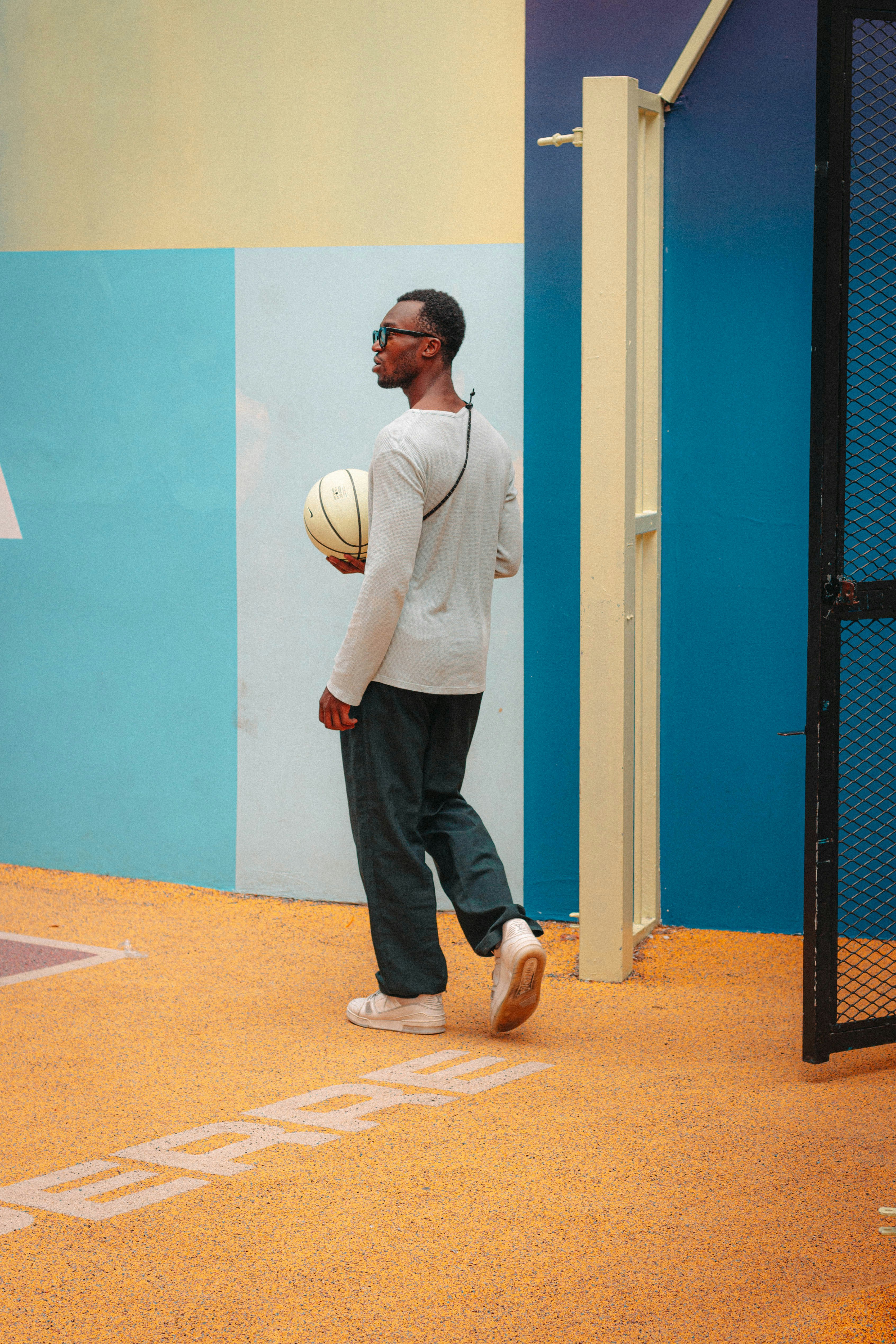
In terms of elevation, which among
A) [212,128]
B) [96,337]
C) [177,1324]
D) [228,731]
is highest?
[212,128]

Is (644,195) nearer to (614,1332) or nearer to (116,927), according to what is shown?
(116,927)

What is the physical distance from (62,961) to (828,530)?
2.93 metres

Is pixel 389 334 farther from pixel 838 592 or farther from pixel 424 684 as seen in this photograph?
pixel 838 592

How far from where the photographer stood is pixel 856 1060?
4203 millimetres

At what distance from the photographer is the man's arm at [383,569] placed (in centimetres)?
419

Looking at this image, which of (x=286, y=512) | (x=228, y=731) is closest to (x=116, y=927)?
(x=228, y=731)

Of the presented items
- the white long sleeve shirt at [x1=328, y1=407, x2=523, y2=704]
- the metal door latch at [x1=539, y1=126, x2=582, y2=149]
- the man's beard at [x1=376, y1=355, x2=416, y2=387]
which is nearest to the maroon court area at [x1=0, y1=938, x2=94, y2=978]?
the white long sleeve shirt at [x1=328, y1=407, x2=523, y2=704]

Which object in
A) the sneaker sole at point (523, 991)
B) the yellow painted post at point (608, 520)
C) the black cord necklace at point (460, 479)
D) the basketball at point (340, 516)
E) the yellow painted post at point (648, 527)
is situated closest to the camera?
the sneaker sole at point (523, 991)

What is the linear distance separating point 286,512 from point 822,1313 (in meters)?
3.85

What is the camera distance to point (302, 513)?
593 centimetres

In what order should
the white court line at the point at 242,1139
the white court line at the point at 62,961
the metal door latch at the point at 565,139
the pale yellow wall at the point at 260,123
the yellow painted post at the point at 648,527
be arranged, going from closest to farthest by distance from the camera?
1. the white court line at the point at 242,1139
2. the metal door latch at the point at 565,139
3. the white court line at the point at 62,961
4. the yellow painted post at the point at 648,527
5. the pale yellow wall at the point at 260,123

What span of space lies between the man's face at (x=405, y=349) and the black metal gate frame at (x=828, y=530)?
1077mm

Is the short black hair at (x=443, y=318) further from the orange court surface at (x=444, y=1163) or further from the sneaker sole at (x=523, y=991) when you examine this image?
the orange court surface at (x=444, y=1163)

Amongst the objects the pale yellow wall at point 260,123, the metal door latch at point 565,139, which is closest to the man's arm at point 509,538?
the metal door latch at point 565,139
